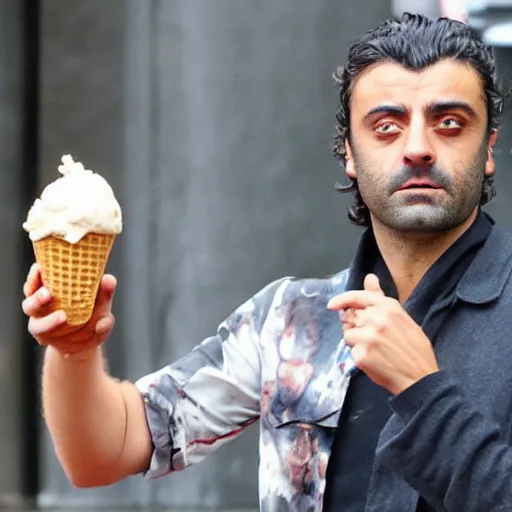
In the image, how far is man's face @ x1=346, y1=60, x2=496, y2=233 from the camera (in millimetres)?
2244

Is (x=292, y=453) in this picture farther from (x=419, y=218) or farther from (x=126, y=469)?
(x=419, y=218)

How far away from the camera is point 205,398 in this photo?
259 centimetres

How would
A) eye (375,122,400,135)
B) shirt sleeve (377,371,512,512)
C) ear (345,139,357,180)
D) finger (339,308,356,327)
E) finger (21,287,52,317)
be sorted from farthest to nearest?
ear (345,139,357,180) < eye (375,122,400,135) < finger (21,287,52,317) < finger (339,308,356,327) < shirt sleeve (377,371,512,512)

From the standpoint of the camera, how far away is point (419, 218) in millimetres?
2236

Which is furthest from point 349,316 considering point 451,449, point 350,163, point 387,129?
point 350,163

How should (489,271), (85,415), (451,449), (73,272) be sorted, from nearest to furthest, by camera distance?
1. (451,449)
2. (73,272)
3. (489,271)
4. (85,415)

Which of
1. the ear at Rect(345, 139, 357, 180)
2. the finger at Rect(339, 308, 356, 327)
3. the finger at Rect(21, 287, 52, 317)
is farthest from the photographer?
the ear at Rect(345, 139, 357, 180)

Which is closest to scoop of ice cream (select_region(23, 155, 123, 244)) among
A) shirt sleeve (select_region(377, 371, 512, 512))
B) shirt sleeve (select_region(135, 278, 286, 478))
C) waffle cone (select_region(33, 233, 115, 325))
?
waffle cone (select_region(33, 233, 115, 325))

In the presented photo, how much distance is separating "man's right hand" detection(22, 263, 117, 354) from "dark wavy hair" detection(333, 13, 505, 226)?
2.56 feet

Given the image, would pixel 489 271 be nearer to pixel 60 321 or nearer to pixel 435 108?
pixel 435 108

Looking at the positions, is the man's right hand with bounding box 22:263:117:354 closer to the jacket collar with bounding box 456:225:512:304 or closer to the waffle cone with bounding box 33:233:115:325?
the waffle cone with bounding box 33:233:115:325

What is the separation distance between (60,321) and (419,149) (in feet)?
2.81

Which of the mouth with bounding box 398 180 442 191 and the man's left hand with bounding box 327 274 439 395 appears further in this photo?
the mouth with bounding box 398 180 442 191

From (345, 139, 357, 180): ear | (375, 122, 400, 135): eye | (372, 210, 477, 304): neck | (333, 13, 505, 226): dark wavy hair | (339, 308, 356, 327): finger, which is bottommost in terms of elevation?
(339, 308, 356, 327): finger
